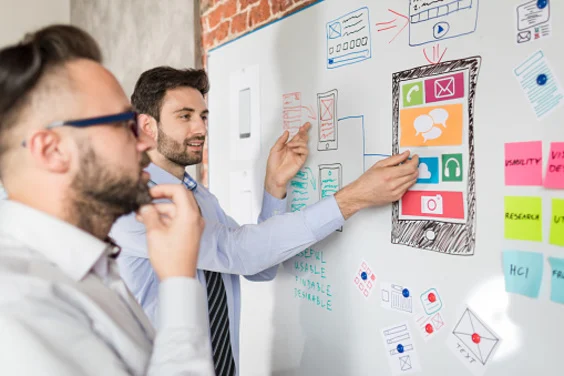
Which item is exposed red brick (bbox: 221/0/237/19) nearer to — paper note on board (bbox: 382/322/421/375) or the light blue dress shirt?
the light blue dress shirt

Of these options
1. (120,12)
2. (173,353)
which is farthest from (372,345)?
(120,12)

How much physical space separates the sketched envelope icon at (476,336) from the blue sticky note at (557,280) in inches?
7.2

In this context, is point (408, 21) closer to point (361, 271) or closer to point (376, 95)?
point (376, 95)

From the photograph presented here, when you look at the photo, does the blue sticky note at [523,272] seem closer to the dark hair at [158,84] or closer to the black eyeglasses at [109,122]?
the black eyeglasses at [109,122]

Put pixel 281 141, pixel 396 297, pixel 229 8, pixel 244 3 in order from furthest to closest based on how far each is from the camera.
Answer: pixel 229 8 < pixel 244 3 < pixel 281 141 < pixel 396 297

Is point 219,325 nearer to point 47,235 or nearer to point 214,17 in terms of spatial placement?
point 47,235

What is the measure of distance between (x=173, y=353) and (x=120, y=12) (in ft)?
10.0

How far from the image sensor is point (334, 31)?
5.21ft

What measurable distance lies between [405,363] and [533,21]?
92 centimetres

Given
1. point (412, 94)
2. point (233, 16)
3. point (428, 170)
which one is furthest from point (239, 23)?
point (428, 170)

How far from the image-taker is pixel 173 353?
764 millimetres

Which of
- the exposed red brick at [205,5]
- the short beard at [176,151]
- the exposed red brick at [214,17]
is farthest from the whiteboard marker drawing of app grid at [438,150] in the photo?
the exposed red brick at [205,5]

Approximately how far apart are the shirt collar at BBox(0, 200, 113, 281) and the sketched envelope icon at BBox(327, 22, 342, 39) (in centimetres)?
108

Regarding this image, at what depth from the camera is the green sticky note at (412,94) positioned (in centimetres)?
130
